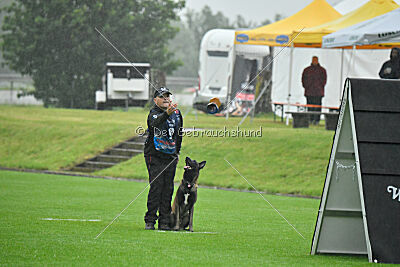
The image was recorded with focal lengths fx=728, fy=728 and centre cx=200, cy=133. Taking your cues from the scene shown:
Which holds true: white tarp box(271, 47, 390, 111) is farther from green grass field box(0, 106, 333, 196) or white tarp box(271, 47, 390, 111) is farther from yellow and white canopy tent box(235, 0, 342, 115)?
green grass field box(0, 106, 333, 196)

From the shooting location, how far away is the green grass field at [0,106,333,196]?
1864cm

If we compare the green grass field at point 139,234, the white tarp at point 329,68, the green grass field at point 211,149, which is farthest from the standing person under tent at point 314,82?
the green grass field at point 139,234

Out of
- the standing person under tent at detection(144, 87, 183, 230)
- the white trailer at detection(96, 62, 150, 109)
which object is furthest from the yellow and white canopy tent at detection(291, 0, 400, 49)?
the standing person under tent at detection(144, 87, 183, 230)

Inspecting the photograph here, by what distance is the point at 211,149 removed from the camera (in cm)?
2112

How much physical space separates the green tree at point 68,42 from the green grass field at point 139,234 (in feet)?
69.7

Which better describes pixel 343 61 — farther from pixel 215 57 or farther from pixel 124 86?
pixel 124 86

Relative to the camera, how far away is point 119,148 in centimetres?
2267

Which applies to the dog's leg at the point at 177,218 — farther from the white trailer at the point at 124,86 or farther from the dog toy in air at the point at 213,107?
the white trailer at the point at 124,86

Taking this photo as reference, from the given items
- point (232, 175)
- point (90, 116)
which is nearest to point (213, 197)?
point (232, 175)

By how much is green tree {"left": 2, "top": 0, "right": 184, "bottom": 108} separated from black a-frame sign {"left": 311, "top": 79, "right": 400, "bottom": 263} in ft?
→ 89.7

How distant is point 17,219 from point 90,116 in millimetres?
19700

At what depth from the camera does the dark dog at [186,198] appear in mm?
9156

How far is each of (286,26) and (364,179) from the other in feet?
57.8

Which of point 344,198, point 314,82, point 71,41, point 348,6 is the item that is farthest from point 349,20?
point 71,41
